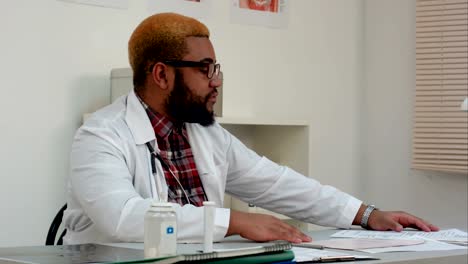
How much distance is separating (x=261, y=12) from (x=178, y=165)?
1768 mm

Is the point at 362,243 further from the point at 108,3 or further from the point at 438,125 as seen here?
the point at 438,125

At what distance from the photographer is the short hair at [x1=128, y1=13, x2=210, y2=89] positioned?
8.43 feet

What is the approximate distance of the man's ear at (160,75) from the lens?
2611 mm

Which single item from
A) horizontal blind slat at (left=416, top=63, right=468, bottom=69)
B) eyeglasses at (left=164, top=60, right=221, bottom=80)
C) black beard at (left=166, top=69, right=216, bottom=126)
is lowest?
black beard at (left=166, top=69, right=216, bottom=126)

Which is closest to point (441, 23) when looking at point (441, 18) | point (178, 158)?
point (441, 18)

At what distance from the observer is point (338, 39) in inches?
180

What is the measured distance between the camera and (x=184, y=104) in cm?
259

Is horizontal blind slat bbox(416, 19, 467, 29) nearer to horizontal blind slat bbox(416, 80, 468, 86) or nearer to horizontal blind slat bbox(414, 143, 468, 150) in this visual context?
horizontal blind slat bbox(416, 80, 468, 86)

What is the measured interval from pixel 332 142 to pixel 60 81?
176 cm

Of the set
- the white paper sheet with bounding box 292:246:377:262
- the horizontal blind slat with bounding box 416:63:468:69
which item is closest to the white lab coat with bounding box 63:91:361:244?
the white paper sheet with bounding box 292:246:377:262

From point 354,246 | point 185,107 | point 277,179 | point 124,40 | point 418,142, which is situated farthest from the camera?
point 418,142

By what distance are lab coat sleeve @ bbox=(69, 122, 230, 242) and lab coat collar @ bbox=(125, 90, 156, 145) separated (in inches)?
2.5

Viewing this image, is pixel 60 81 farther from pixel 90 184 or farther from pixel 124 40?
pixel 90 184

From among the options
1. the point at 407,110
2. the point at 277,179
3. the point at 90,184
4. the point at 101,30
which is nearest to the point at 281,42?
the point at 407,110
